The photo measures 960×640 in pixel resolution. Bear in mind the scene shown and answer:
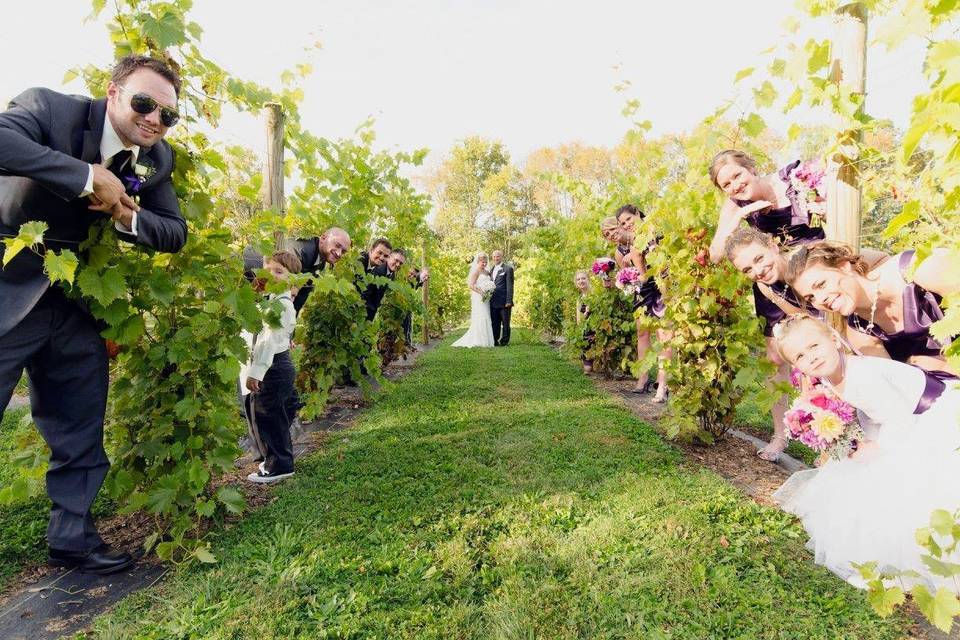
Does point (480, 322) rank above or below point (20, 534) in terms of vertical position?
above

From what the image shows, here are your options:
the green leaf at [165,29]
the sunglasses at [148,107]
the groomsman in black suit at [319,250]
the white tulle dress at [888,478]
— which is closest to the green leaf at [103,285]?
the sunglasses at [148,107]

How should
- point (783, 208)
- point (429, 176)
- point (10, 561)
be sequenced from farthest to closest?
point (429, 176), point (783, 208), point (10, 561)

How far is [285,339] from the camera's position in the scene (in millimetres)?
3654

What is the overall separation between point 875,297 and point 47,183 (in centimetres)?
330

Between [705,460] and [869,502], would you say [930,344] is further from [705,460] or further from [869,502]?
[705,460]

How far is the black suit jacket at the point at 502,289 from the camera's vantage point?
38.4ft

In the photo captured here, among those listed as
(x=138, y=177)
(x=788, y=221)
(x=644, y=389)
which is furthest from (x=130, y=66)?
(x=644, y=389)

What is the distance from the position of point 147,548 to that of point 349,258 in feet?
10.6

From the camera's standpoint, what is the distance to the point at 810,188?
3045 mm

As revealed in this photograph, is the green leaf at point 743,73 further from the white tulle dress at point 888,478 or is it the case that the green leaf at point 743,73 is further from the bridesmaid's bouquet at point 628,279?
the bridesmaid's bouquet at point 628,279

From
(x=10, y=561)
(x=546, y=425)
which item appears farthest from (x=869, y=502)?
(x=10, y=561)

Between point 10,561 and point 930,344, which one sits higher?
point 930,344

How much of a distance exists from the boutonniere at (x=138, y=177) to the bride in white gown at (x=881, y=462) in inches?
115

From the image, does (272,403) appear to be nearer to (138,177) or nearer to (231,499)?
(231,499)
